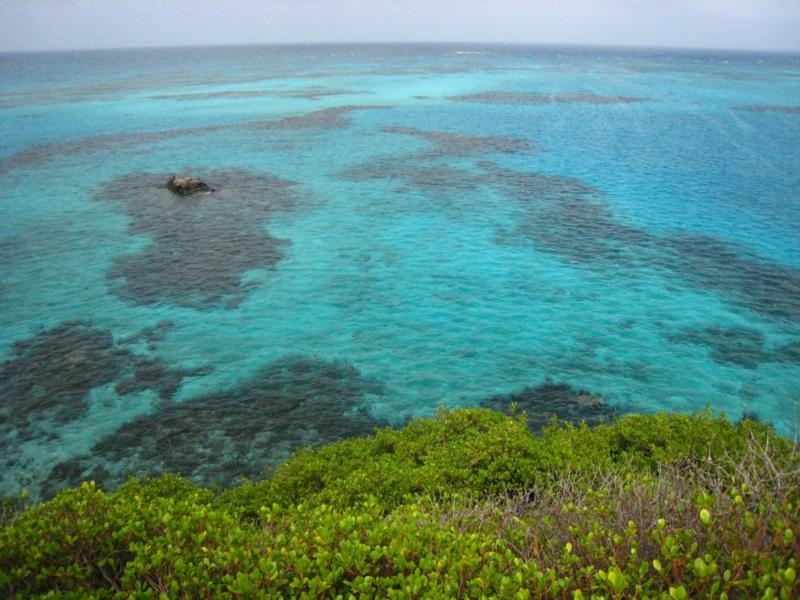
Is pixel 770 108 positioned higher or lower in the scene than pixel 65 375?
higher

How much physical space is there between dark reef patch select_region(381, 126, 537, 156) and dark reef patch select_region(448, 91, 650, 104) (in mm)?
35704

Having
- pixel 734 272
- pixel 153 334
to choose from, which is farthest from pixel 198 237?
pixel 734 272

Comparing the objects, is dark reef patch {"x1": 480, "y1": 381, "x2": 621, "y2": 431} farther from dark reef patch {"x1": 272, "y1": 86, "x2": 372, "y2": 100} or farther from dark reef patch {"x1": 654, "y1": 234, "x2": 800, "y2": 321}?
dark reef patch {"x1": 272, "y1": 86, "x2": 372, "y2": 100}

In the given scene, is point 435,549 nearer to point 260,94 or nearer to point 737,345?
point 737,345

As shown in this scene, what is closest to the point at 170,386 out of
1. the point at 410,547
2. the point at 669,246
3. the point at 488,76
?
the point at 410,547

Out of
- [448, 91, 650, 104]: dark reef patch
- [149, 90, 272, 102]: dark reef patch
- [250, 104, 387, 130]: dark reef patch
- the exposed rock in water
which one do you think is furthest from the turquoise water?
[149, 90, 272, 102]: dark reef patch

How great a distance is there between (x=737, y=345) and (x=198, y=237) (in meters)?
37.8

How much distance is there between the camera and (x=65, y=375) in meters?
28.2

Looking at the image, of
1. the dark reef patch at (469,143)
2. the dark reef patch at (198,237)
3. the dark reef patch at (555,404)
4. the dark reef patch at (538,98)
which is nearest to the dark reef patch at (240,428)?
the dark reef patch at (555,404)

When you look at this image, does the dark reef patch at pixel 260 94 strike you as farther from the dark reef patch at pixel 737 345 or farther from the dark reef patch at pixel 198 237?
the dark reef patch at pixel 737 345

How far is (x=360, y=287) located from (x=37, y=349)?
18608 millimetres

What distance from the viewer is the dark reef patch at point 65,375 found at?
2553 centimetres

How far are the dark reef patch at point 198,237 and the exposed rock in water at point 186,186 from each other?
81 centimetres

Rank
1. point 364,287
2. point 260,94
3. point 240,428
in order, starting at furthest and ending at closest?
point 260,94 < point 364,287 < point 240,428
